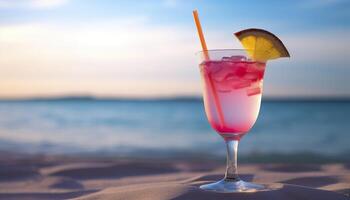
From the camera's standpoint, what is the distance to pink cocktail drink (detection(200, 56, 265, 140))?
2.43m

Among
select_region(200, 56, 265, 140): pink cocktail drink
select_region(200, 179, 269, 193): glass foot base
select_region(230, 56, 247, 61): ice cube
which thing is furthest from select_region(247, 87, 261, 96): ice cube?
select_region(200, 179, 269, 193): glass foot base

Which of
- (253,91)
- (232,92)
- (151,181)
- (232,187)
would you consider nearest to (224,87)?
(232,92)

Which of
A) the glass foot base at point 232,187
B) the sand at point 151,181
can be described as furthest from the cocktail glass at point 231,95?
the sand at point 151,181

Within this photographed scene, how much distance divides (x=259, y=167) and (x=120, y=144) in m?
7.41

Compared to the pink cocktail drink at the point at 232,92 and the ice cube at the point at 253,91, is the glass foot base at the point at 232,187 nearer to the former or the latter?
the pink cocktail drink at the point at 232,92

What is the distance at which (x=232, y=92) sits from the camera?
2.43m

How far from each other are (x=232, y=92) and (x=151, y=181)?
1.48m

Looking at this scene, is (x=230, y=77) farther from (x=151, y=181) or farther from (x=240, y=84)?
(x=151, y=181)

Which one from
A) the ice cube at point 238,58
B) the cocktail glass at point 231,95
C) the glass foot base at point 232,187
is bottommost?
the glass foot base at point 232,187

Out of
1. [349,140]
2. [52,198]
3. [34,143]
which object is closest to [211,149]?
[34,143]

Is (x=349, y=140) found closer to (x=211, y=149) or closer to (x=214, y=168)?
(x=211, y=149)

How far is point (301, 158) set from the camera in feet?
33.6

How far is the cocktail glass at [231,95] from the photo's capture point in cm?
242

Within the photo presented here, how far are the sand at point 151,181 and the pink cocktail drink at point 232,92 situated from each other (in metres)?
0.30
